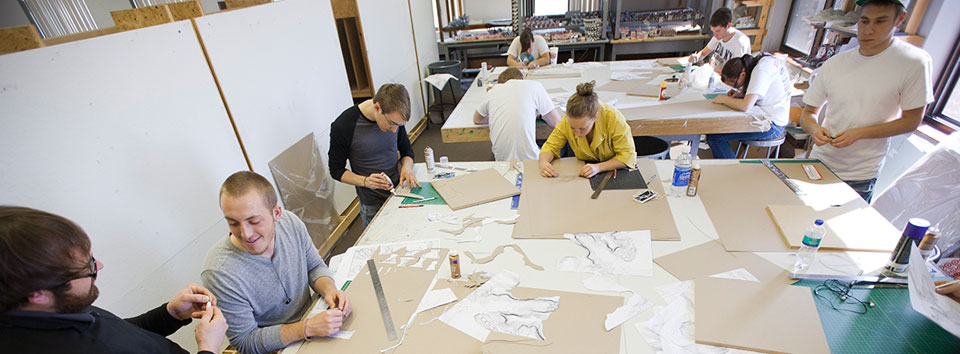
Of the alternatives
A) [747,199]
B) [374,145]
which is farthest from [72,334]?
[747,199]

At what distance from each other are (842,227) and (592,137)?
41.9 inches

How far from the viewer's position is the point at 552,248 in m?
1.49

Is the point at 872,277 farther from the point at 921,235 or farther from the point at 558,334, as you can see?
the point at 558,334

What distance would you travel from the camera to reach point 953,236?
1813 mm

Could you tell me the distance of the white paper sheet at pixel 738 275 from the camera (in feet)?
4.15

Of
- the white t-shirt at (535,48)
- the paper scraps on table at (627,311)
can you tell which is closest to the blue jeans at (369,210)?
the paper scraps on table at (627,311)

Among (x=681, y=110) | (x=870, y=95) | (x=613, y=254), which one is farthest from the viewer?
(x=681, y=110)

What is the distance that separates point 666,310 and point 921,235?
0.81 metres

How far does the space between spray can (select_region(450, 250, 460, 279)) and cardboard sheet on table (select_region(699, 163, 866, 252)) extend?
0.99 m

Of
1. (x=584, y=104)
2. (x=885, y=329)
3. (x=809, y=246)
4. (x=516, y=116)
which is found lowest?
(x=885, y=329)

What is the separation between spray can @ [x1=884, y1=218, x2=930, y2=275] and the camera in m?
1.16

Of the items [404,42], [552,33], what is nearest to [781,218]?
[404,42]

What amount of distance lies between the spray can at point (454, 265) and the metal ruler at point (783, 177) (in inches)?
60.9

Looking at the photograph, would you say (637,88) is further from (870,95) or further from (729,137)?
(870,95)
